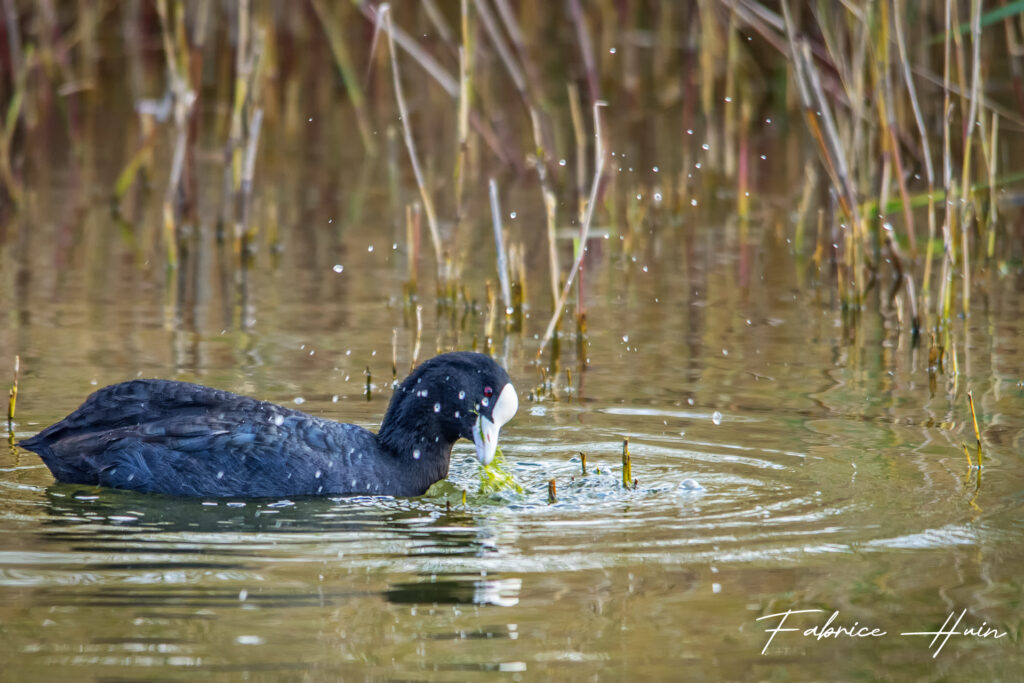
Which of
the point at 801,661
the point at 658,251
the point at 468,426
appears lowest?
the point at 801,661

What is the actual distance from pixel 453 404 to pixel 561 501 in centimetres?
56

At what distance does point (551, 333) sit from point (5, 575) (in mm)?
3570

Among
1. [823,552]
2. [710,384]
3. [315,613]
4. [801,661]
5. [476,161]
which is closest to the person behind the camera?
[801,661]

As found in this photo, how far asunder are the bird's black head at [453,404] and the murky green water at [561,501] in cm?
23

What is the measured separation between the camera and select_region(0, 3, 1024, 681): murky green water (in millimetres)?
3791

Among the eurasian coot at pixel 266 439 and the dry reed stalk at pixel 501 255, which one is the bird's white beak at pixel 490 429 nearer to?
the eurasian coot at pixel 266 439

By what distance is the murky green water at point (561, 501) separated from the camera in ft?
12.4

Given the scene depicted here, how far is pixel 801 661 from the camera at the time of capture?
3.74m

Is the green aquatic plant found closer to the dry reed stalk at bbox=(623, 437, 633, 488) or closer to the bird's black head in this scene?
the bird's black head

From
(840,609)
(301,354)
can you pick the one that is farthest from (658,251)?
(840,609)

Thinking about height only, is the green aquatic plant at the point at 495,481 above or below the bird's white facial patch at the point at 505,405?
below

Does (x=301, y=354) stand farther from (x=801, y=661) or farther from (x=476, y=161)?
(x=476, y=161)

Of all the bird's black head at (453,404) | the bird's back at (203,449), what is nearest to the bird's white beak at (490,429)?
the bird's black head at (453,404)

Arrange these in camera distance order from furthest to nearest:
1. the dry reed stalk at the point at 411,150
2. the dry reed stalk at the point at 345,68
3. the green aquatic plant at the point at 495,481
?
the dry reed stalk at the point at 345,68, the dry reed stalk at the point at 411,150, the green aquatic plant at the point at 495,481
